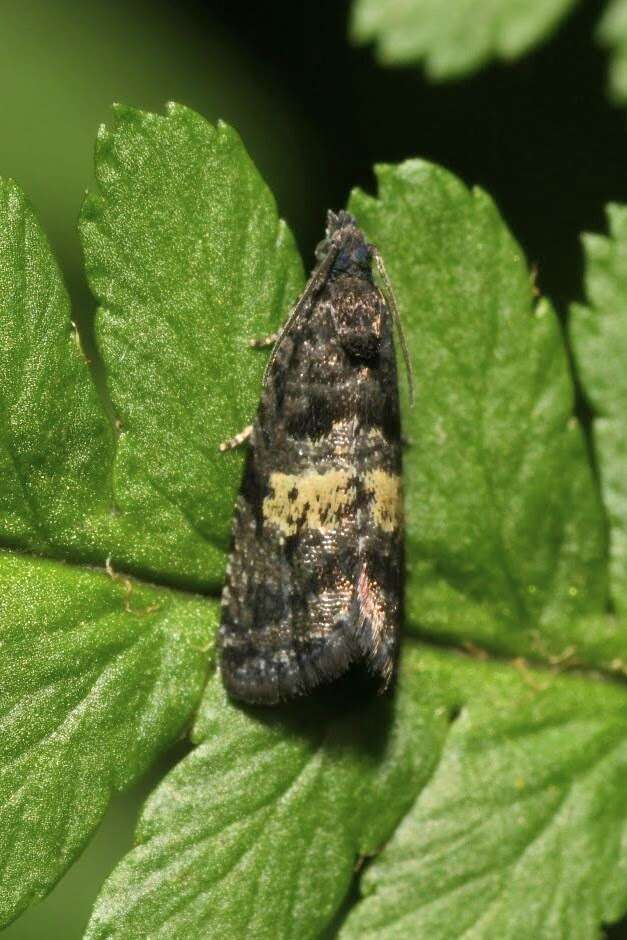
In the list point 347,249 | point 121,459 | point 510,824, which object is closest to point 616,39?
point 347,249

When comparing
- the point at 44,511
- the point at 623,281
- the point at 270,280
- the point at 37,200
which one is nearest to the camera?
the point at 44,511

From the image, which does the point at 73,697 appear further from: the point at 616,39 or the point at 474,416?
the point at 616,39

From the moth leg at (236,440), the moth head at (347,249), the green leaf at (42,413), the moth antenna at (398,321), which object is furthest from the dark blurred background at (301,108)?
the green leaf at (42,413)

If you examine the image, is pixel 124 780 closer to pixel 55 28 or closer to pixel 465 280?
pixel 465 280

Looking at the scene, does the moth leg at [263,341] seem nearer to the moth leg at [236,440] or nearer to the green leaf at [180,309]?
the green leaf at [180,309]

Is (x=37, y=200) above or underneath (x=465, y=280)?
above

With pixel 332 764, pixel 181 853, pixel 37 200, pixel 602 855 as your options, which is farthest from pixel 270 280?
pixel 37 200
